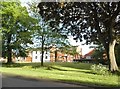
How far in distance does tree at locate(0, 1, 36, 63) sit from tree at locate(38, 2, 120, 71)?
18.5 metres

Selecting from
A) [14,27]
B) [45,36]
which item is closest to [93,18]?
[45,36]

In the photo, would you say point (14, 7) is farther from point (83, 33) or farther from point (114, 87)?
point (114, 87)

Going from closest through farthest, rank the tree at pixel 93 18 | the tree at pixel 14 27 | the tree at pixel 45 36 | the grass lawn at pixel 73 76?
1. the grass lawn at pixel 73 76
2. the tree at pixel 93 18
3. the tree at pixel 45 36
4. the tree at pixel 14 27

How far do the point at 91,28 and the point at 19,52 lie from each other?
88.0 feet

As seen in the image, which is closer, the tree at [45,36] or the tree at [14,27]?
the tree at [45,36]

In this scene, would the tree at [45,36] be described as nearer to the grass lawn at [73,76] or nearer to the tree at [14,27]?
the tree at [14,27]

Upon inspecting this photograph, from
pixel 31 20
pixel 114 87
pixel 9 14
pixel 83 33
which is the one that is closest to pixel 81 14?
pixel 83 33

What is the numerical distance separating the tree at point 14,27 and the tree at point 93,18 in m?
18.5

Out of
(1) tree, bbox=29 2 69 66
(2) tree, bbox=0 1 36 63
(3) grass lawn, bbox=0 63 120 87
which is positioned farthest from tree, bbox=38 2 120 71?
(2) tree, bbox=0 1 36 63

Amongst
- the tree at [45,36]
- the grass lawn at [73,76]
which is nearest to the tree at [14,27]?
the tree at [45,36]

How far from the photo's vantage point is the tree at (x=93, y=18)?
29.5 m

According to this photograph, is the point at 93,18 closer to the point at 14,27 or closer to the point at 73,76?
the point at 73,76

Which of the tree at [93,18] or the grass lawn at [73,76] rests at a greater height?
the tree at [93,18]

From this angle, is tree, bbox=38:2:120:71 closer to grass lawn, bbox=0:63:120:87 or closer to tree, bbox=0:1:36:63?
grass lawn, bbox=0:63:120:87
